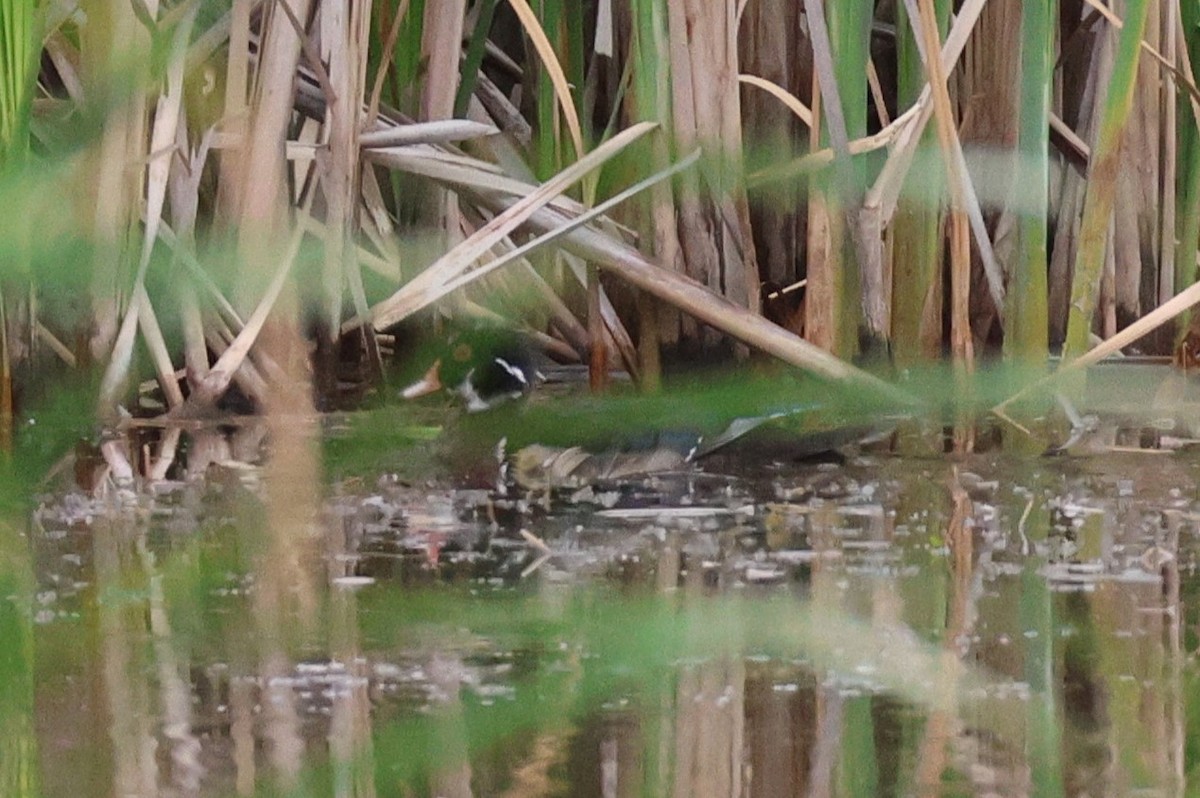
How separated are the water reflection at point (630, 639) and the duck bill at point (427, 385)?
1.86ft

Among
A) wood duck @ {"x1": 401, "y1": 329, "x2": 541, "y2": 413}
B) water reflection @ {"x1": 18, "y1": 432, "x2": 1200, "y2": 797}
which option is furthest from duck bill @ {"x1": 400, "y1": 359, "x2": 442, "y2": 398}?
water reflection @ {"x1": 18, "y1": 432, "x2": 1200, "y2": 797}

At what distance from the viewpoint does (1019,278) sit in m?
2.56

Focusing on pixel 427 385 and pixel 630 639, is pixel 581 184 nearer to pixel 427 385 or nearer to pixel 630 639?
pixel 427 385

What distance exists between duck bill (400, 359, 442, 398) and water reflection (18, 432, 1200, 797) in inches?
22.3

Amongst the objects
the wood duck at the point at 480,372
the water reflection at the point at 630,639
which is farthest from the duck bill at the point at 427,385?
the water reflection at the point at 630,639

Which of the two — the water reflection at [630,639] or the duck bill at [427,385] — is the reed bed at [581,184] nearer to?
the duck bill at [427,385]

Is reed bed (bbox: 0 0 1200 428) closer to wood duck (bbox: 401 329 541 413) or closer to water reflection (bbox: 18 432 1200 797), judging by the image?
wood duck (bbox: 401 329 541 413)

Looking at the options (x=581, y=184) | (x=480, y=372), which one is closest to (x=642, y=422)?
(x=480, y=372)

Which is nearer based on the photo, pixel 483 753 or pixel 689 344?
pixel 483 753

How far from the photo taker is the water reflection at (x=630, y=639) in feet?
4.00

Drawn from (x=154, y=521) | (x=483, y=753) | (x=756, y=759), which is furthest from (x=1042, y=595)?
(x=154, y=521)

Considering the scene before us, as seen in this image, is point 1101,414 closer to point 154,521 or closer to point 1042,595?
point 1042,595

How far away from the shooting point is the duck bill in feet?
9.45

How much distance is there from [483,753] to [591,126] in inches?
85.7
